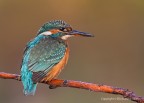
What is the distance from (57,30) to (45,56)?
1.80ft

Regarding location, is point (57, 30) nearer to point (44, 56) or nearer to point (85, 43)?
point (44, 56)

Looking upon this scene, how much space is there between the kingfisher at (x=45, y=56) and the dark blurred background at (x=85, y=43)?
9.98 ft

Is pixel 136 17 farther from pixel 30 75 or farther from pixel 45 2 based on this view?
pixel 30 75

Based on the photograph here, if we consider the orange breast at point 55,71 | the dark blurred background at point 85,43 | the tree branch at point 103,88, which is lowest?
the dark blurred background at point 85,43

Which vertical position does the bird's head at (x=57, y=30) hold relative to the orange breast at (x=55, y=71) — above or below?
above

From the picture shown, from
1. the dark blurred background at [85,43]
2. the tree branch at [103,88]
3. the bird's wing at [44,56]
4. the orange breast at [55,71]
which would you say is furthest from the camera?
the dark blurred background at [85,43]

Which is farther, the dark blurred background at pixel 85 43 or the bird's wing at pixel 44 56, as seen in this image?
the dark blurred background at pixel 85 43

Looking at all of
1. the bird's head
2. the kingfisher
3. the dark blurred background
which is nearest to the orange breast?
the kingfisher

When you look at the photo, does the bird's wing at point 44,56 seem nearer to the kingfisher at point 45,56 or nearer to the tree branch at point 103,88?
the kingfisher at point 45,56

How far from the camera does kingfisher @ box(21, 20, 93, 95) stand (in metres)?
7.79

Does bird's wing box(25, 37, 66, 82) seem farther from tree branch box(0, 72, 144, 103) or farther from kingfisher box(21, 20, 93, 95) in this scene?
tree branch box(0, 72, 144, 103)

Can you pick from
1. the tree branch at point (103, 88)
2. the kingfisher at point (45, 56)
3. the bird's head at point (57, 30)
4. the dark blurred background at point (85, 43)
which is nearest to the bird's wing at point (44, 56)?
the kingfisher at point (45, 56)

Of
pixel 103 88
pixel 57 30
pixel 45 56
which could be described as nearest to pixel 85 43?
pixel 57 30

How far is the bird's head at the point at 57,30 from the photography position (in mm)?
8562
